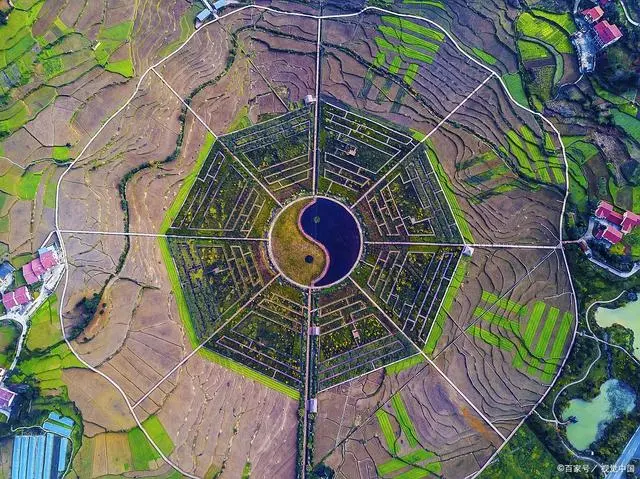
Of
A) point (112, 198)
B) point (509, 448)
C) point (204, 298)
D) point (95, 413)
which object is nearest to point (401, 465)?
point (509, 448)

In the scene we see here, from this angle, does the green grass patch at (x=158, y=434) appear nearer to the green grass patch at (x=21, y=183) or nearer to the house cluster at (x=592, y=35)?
the green grass patch at (x=21, y=183)

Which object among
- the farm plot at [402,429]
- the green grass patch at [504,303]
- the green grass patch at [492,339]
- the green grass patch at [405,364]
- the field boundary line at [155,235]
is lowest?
the farm plot at [402,429]

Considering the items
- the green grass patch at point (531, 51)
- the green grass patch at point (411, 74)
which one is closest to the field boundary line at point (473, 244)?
the green grass patch at point (411, 74)

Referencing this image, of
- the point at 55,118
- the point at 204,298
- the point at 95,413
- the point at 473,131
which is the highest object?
the point at 55,118

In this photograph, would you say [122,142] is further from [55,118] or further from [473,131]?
[473,131]

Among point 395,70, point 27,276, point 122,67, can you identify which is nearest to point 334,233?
point 395,70

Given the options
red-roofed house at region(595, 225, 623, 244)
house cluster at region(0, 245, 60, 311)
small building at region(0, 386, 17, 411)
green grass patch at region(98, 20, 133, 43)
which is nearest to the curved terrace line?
house cluster at region(0, 245, 60, 311)

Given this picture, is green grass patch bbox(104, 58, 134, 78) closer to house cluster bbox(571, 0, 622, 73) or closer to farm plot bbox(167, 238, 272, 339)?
farm plot bbox(167, 238, 272, 339)
